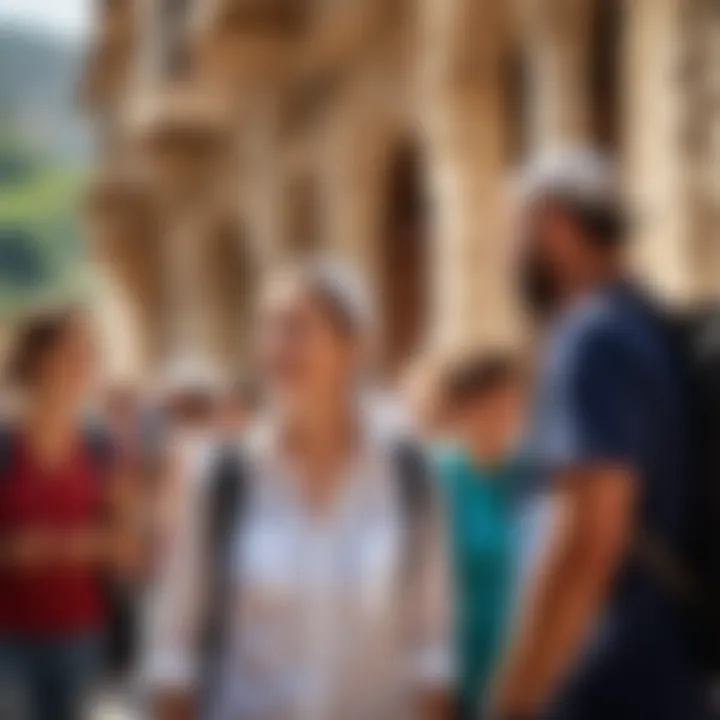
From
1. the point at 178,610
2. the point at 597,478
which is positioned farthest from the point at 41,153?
the point at 597,478

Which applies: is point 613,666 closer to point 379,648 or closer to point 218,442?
point 379,648

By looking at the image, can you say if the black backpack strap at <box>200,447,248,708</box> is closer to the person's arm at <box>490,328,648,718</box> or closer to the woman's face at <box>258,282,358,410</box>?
the woman's face at <box>258,282,358,410</box>

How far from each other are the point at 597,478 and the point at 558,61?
65 centimetres

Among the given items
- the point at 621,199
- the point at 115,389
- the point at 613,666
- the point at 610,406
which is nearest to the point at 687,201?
the point at 621,199

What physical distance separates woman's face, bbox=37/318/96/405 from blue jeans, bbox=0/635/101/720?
292mm

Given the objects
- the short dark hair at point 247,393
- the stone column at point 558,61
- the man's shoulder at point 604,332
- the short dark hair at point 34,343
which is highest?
the stone column at point 558,61

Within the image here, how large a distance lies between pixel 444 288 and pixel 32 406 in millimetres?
548

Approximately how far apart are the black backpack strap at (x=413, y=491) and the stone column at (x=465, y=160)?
181 millimetres

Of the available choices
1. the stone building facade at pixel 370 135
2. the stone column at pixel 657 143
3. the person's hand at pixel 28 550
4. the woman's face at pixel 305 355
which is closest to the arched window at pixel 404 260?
the stone building facade at pixel 370 135

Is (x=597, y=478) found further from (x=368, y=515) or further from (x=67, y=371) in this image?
(x=67, y=371)

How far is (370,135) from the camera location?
2.35 metres

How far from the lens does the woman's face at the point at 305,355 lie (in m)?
1.95

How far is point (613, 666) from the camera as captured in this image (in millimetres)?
1867

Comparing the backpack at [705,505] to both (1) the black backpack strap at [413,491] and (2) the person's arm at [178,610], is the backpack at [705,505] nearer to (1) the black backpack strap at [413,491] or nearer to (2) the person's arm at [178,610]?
(1) the black backpack strap at [413,491]
